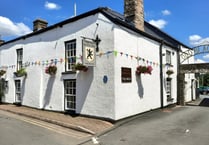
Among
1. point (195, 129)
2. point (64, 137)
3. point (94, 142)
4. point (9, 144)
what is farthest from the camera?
point (195, 129)

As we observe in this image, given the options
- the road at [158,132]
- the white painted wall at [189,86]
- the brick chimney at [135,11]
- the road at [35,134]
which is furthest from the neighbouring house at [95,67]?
the white painted wall at [189,86]

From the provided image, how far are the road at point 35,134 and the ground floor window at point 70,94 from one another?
7.85 ft

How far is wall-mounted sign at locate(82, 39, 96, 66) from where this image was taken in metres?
10.4

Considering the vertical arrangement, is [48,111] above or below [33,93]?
below

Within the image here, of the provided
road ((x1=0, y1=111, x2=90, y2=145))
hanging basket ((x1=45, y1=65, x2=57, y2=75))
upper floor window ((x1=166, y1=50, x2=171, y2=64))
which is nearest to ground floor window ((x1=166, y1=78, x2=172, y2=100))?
upper floor window ((x1=166, y1=50, x2=171, y2=64))

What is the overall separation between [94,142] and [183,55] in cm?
1486

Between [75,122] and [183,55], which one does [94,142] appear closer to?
[75,122]

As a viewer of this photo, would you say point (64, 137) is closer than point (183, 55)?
Yes

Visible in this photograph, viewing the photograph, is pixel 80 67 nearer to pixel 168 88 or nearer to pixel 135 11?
pixel 135 11

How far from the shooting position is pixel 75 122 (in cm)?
1059

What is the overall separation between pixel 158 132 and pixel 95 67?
180 inches

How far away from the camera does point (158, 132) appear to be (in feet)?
29.5

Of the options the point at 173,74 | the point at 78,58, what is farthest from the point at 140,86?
the point at 173,74

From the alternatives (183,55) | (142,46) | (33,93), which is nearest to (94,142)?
(142,46)
